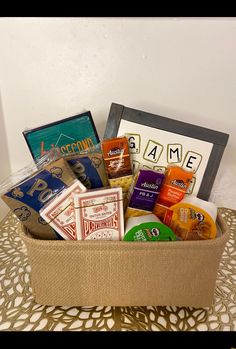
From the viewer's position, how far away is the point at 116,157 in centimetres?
63

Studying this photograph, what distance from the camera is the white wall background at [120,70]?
755 mm

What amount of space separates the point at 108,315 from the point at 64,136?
0.37 metres

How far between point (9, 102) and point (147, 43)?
1.29 ft

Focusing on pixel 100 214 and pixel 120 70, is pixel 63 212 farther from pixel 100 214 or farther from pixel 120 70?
pixel 120 70

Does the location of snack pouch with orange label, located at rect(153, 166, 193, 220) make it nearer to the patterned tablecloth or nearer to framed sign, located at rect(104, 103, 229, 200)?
framed sign, located at rect(104, 103, 229, 200)

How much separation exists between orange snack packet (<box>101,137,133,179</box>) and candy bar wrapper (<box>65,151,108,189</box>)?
0.01 meters

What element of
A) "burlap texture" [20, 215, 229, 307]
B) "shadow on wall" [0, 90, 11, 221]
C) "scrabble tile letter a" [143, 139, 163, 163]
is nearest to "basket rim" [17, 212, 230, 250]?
"burlap texture" [20, 215, 229, 307]

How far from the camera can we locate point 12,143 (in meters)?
0.89

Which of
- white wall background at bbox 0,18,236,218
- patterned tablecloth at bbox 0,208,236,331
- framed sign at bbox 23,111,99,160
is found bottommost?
patterned tablecloth at bbox 0,208,236,331

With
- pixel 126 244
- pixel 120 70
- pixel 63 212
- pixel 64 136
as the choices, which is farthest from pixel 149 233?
pixel 120 70

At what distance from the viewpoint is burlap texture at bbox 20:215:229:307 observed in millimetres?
534

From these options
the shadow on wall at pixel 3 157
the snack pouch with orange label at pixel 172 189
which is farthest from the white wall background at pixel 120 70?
the snack pouch with orange label at pixel 172 189
